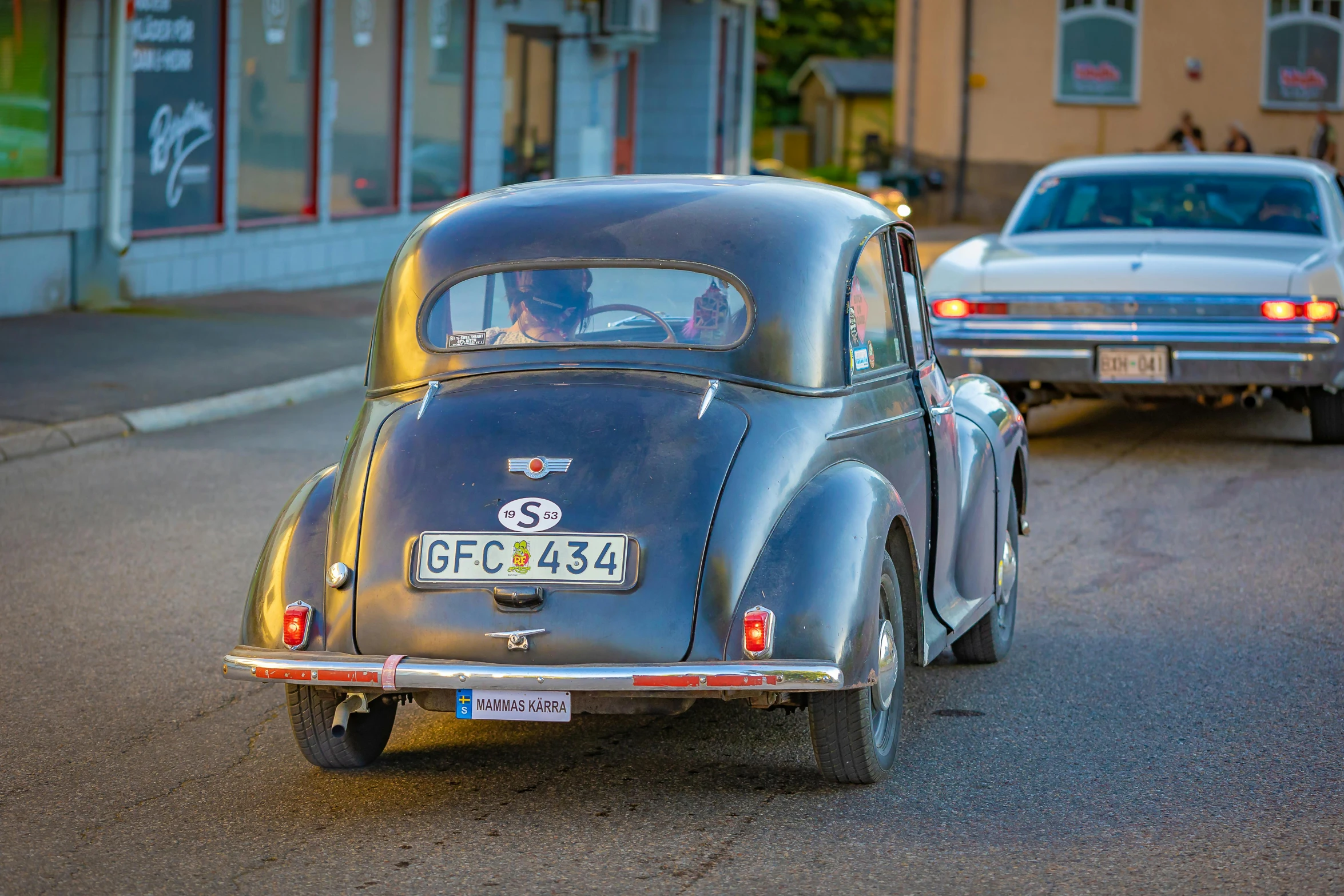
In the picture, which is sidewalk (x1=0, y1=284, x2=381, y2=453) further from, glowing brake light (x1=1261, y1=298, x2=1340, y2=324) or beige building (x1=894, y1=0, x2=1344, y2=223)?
beige building (x1=894, y1=0, x2=1344, y2=223)

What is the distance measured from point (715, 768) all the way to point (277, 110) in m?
14.1

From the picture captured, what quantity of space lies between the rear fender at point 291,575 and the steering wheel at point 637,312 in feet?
2.78

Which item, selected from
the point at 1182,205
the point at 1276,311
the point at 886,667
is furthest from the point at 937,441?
the point at 1182,205

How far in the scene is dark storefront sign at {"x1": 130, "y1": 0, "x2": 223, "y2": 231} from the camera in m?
15.9

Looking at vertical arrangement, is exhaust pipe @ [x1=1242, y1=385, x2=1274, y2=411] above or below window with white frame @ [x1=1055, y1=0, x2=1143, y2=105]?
below

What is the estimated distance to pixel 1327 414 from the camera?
1060cm

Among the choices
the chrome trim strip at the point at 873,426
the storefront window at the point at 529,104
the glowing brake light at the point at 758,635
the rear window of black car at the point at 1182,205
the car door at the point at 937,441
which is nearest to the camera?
the glowing brake light at the point at 758,635

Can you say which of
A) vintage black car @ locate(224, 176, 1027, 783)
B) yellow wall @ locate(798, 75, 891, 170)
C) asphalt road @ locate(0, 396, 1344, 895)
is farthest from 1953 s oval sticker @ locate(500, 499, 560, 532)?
yellow wall @ locate(798, 75, 891, 170)

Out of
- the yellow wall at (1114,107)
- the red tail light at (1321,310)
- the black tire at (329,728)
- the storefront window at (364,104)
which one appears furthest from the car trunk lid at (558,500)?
the yellow wall at (1114,107)

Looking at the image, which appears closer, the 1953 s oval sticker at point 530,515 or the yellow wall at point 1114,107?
the 1953 s oval sticker at point 530,515

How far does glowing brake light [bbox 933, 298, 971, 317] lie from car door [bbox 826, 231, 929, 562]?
185 inches

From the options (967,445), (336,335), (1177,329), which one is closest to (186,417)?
(336,335)

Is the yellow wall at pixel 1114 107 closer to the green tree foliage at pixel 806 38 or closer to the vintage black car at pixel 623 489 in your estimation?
the vintage black car at pixel 623 489

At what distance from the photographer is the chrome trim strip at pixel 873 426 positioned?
490 centimetres
